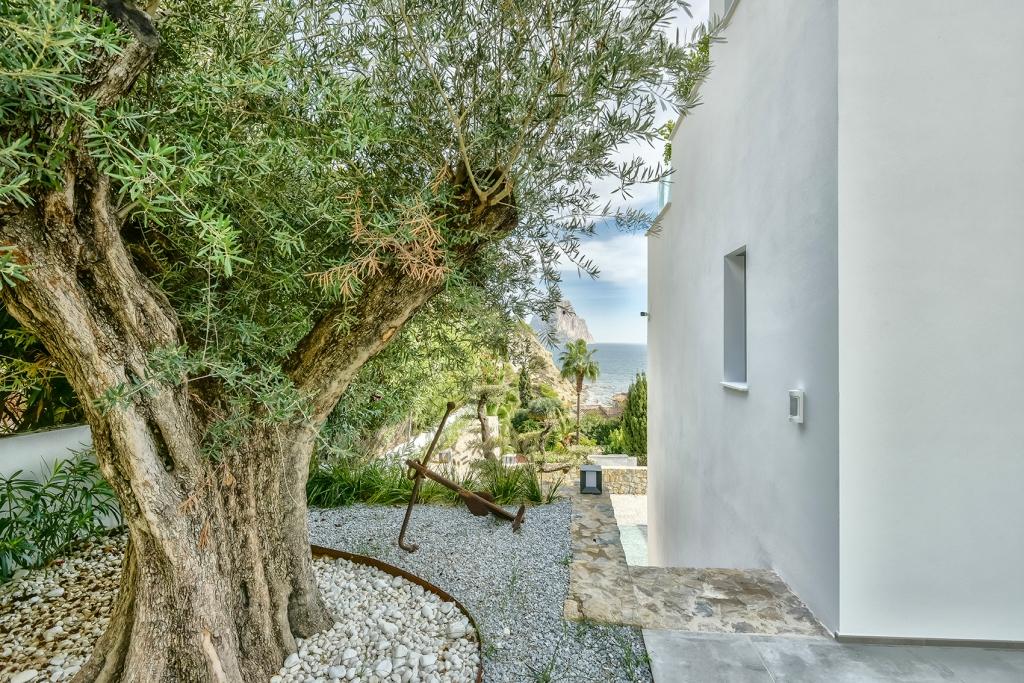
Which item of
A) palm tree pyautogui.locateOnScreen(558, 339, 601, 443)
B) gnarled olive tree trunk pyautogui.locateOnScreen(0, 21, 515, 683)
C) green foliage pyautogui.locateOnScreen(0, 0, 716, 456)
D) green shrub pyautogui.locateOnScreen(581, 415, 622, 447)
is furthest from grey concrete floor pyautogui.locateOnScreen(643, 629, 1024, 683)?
green shrub pyautogui.locateOnScreen(581, 415, 622, 447)

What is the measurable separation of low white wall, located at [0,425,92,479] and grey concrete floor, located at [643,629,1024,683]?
3.71 m

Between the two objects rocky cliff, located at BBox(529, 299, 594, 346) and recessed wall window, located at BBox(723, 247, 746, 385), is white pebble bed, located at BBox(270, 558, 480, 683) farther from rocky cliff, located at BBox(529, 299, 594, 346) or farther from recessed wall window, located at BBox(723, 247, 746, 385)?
recessed wall window, located at BBox(723, 247, 746, 385)

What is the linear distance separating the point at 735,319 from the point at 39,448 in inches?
192

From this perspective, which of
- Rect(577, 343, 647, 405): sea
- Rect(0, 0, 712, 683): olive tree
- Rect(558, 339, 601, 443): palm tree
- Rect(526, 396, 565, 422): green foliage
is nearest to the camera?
Rect(0, 0, 712, 683): olive tree

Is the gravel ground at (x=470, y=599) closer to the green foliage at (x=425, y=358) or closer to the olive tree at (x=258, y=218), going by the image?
the olive tree at (x=258, y=218)

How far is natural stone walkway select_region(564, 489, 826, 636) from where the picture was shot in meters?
2.46

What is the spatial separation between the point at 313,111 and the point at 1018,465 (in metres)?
3.21

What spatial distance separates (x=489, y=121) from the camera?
1.91 metres

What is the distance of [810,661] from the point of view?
2.18 metres

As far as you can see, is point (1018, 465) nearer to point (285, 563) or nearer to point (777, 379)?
point (777, 379)

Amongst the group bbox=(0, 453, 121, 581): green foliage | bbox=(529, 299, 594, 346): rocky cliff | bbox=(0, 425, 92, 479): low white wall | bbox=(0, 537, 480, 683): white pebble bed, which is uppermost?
bbox=(529, 299, 594, 346): rocky cliff

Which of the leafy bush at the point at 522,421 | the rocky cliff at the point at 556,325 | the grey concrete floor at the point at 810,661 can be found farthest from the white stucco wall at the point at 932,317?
the leafy bush at the point at 522,421

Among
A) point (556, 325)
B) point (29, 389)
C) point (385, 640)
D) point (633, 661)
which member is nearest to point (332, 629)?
point (385, 640)

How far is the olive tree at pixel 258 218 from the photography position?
1.41m
